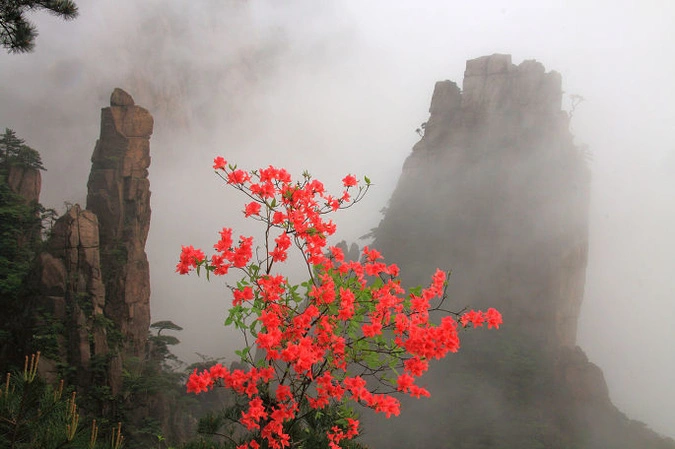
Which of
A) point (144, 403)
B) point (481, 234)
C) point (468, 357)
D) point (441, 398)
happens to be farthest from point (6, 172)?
point (481, 234)

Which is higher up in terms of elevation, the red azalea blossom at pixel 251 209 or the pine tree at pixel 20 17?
the pine tree at pixel 20 17

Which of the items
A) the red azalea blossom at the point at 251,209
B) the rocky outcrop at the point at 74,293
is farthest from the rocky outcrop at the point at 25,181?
the red azalea blossom at the point at 251,209

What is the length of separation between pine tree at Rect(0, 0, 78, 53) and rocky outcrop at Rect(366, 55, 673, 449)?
21.8 meters

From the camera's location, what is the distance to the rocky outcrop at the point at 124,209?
65.6 ft

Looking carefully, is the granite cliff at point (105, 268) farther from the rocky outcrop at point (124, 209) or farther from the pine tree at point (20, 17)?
the pine tree at point (20, 17)

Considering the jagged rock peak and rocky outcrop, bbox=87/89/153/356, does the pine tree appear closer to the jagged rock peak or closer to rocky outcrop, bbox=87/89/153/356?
rocky outcrop, bbox=87/89/153/356

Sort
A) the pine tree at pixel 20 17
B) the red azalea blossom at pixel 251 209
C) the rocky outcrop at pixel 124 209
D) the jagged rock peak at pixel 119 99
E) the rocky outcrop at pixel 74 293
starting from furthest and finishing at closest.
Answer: the jagged rock peak at pixel 119 99 < the rocky outcrop at pixel 124 209 < the rocky outcrop at pixel 74 293 < the pine tree at pixel 20 17 < the red azalea blossom at pixel 251 209

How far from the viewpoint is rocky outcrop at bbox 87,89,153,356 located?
19984 mm

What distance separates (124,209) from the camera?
22703mm

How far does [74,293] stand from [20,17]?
12291 millimetres

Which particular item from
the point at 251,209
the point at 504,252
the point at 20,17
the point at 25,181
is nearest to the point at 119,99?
the point at 25,181

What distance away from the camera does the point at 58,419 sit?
10.8ft

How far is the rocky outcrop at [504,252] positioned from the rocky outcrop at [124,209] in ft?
45.5

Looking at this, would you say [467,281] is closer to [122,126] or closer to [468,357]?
[468,357]
